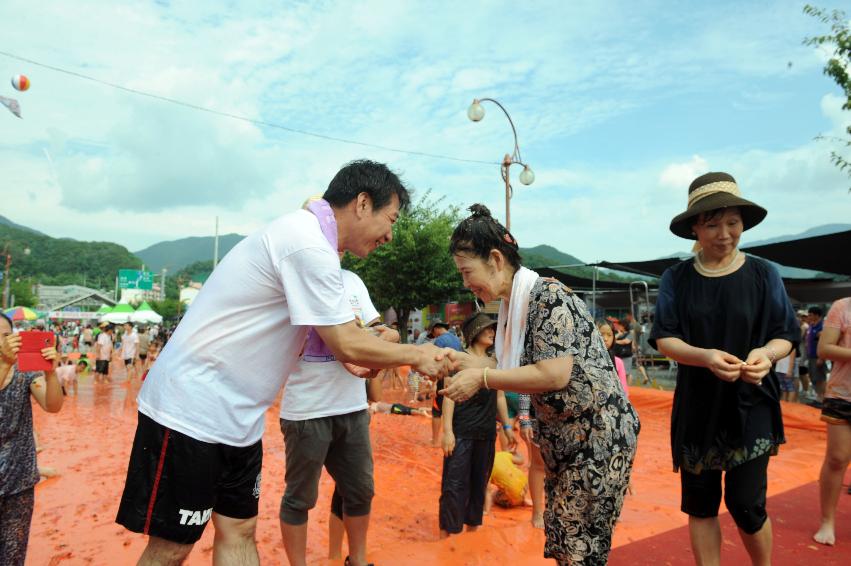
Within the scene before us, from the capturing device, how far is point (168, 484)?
6.62 ft

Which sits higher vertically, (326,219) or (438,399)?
(326,219)

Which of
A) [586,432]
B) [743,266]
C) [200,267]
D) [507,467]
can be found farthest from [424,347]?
[200,267]

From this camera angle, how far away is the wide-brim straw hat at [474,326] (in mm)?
4605

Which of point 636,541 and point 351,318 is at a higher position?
point 351,318

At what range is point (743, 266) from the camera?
9.12 ft

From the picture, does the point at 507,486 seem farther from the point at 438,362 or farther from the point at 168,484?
the point at 168,484

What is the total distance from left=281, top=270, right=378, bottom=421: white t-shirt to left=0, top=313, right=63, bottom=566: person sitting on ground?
1266mm

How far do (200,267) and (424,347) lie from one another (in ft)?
470

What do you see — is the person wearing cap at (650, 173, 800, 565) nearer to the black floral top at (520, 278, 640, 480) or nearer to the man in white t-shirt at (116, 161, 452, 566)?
the black floral top at (520, 278, 640, 480)

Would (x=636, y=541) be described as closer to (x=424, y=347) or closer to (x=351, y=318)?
(x=424, y=347)

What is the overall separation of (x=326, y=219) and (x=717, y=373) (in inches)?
73.4

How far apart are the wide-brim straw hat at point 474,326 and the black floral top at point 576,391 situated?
226 cm

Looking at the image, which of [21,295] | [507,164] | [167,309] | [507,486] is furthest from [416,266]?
[167,309]

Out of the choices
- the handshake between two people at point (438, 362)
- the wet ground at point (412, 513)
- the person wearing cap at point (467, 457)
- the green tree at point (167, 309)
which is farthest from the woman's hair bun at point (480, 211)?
the green tree at point (167, 309)
